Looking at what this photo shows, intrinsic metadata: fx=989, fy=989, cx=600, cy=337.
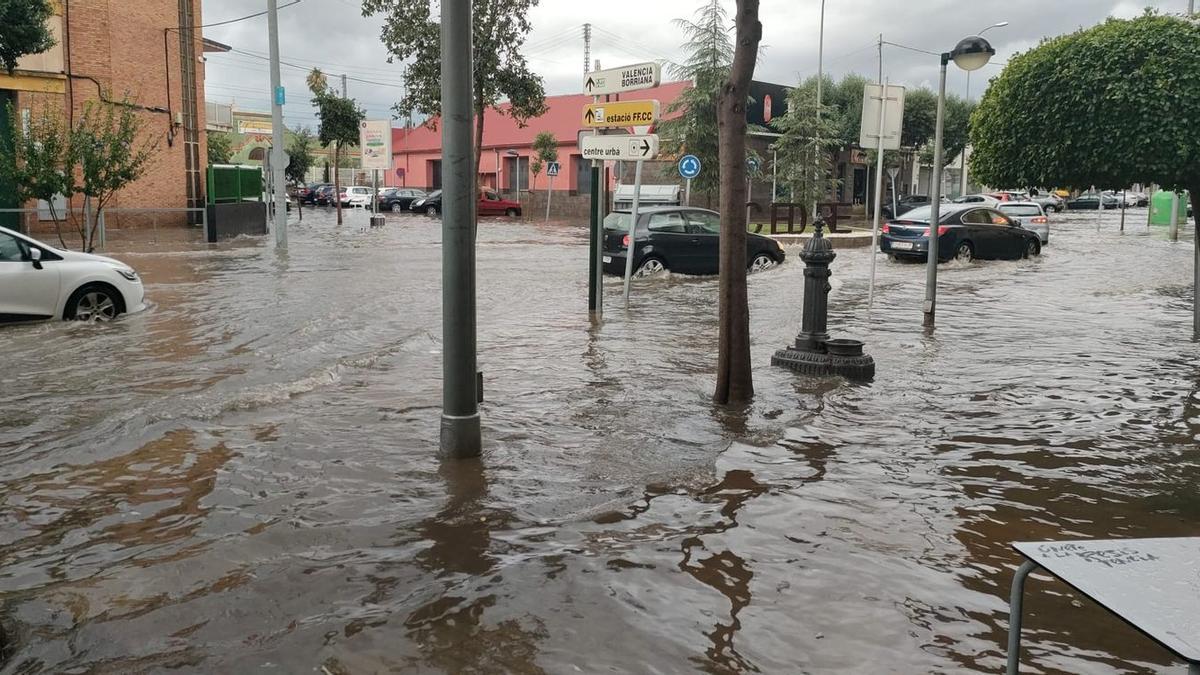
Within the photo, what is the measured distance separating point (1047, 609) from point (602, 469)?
257cm

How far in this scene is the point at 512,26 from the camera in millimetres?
23766

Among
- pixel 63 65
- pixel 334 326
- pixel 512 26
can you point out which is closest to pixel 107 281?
pixel 334 326

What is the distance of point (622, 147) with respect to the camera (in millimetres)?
11586

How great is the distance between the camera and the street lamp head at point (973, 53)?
1116cm

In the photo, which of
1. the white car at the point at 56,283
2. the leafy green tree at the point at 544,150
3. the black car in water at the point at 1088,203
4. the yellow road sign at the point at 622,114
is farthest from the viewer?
the black car in water at the point at 1088,203

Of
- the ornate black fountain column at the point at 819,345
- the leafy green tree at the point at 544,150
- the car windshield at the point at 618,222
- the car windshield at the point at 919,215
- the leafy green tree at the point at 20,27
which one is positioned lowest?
the ornate black fountain column at the point at 819,345

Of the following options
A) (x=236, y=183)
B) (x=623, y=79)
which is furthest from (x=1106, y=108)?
(x=236, y=183)

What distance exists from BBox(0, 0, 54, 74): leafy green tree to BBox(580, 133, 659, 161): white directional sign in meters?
7.35

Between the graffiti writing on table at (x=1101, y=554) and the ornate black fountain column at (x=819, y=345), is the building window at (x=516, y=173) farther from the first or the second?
the graffiti writing on table at (x=1101, y=554)

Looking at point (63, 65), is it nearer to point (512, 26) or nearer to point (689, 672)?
point (512, 26)

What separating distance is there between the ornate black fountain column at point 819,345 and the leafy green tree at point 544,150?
134 ft

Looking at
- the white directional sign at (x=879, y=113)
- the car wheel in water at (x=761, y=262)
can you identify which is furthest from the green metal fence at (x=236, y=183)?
the white directional sign at (x=879, y=113)

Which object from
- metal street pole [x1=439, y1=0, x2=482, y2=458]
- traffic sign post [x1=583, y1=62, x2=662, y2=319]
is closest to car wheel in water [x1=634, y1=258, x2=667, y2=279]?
traffic sign post [x1=583, y1=62, x2=662, y2=319]

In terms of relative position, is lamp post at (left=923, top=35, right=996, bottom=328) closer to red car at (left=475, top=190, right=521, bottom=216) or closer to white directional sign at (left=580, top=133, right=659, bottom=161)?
white directional sign at (left=580, top=133, right=659, bottom=161)
